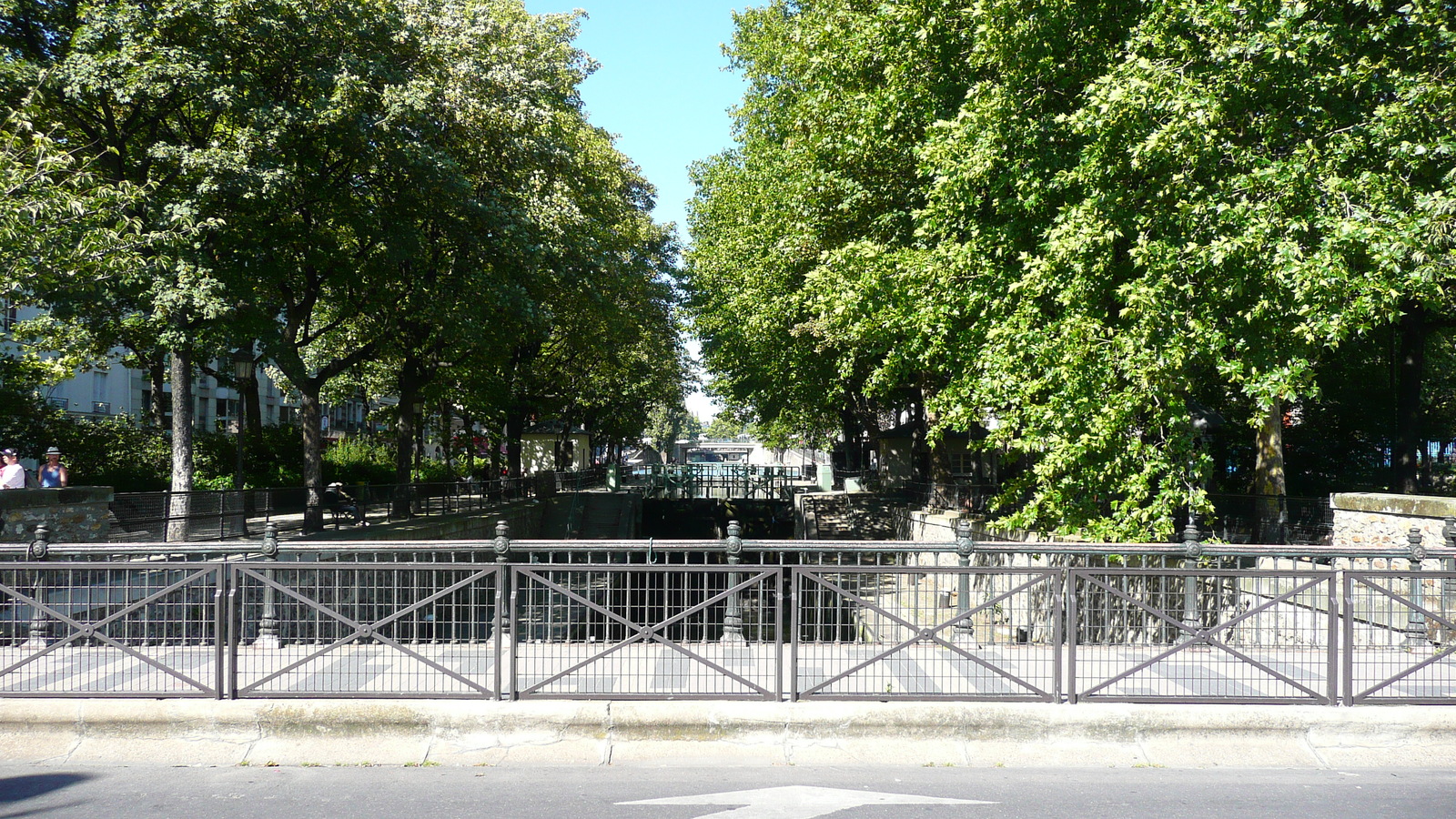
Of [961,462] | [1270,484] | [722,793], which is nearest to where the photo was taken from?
[722,793]

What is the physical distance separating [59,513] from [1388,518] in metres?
18.4

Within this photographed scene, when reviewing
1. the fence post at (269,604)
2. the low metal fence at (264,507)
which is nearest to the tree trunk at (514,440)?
the low metal fence at (264,507)

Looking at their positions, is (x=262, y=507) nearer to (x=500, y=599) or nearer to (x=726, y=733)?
(x=500, y=599)

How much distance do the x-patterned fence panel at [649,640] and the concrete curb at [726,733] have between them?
0.83ft

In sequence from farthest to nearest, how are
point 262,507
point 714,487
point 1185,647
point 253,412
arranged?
1. point 714,487
2. point 253,412
3. point 262,507
4. point 1185,647

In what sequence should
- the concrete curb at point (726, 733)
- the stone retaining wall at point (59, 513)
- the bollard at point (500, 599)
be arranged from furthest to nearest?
the stone retaining wall at point (59, 513), the bollard at point (500, 599), the concrete curb at point (726, 733)

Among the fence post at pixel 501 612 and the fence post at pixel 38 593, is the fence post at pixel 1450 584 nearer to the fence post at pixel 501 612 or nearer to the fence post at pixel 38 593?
the fence post at pixel 501 612

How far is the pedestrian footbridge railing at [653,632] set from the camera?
20.7ft

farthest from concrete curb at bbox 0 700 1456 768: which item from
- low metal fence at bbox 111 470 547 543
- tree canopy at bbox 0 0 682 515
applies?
low metal fence at bbox 111 470 547 543

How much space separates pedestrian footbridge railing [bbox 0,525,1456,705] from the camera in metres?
6.30

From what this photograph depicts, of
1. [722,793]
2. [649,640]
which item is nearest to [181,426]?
[649,640]

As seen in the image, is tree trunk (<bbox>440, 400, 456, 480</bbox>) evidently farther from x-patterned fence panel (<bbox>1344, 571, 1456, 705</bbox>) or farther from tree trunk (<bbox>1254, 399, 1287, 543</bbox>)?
x-patterned fence panel (<bbox>1344, 571, 1456, 705</bbox>)

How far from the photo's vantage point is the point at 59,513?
13.8 m

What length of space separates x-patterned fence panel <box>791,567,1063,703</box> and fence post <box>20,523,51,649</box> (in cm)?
533
